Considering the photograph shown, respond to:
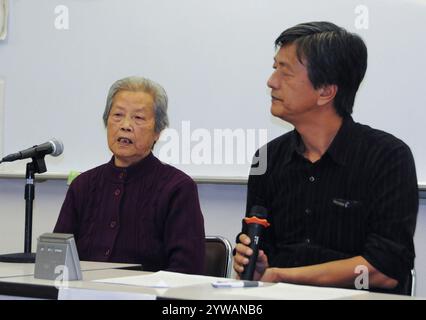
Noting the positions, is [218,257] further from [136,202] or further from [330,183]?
[330,183]

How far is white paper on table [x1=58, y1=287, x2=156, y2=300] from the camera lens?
1.75m

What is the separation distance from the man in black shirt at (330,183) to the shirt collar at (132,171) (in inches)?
18.2

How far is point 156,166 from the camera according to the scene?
296 cm

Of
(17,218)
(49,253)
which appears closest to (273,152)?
(49,253)

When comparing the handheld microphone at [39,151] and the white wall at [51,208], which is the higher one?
the handheld microphone at [39,151]

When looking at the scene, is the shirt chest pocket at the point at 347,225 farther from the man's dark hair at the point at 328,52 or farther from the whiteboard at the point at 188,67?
the whiteboard at the point at 188,67

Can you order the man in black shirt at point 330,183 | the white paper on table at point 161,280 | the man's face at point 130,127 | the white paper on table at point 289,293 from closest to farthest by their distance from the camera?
1. the white paper on table at point 289,293
2. the white paper on table at point 161,280
3. the man in black shirt at point 330,183
4. the man's face at point 130,127

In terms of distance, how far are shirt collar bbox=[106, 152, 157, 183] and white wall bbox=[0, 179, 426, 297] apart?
2.38 feet

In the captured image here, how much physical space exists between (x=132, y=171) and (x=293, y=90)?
722 mm

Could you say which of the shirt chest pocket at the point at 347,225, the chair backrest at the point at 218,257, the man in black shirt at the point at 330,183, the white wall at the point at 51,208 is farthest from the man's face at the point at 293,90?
the white wall at the point at 51,208

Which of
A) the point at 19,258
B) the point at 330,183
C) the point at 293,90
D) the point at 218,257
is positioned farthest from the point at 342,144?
the point at 19,258

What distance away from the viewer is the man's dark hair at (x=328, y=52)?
251cm

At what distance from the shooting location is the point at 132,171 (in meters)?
2.94

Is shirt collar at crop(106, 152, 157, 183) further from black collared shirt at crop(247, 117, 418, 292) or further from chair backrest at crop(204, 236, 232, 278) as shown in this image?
black collared shirt at crop(247, 117, 418, 292)
